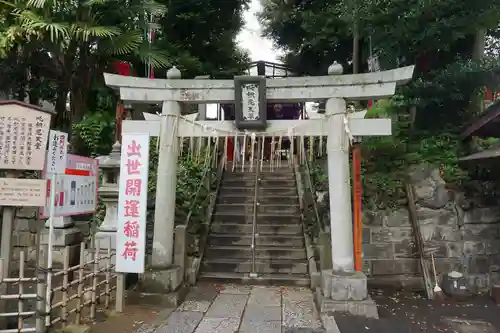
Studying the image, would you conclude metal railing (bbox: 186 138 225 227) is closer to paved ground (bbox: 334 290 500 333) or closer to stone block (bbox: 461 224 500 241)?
paved ground (bbox: 334 290 500 333)

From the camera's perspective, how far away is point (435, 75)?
922 centimetres

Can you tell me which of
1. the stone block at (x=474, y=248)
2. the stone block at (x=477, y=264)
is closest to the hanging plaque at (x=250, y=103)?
the stone block at (x=474, y=248)

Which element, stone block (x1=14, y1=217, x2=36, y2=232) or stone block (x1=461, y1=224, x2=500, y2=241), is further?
stone block (x1=14, y1=217, x2=36, y2=232)

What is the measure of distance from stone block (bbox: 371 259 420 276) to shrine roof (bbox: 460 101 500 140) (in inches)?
132

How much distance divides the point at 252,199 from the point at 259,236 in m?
1.72

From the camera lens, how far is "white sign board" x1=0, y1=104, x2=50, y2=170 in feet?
14.4

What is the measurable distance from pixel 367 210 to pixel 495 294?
293 centimetres

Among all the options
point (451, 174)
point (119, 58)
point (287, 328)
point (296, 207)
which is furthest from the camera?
point (119, 58)

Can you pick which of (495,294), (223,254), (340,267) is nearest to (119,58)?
(223,254)

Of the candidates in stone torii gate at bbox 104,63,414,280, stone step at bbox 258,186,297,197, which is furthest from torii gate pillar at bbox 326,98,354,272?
stone step at bbox 258,186,297,197

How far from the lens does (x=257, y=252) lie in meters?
8.64

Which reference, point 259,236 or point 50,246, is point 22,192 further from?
point 259,236

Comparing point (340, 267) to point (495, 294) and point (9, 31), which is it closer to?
point (495, 294)

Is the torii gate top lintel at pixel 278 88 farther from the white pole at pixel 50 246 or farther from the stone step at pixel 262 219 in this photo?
the stone step at pixel 262 219
